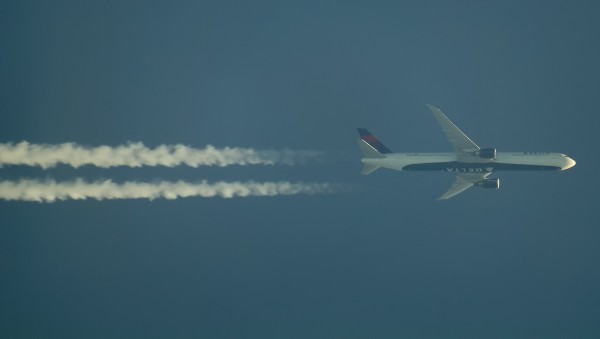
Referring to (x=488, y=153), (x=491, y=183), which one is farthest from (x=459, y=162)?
(x=491, y=183)

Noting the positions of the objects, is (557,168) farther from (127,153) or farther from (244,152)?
(127,153)

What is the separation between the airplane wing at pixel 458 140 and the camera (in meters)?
64.1

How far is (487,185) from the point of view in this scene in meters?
66.8

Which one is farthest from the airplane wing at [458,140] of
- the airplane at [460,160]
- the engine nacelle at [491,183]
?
the engine nacelle at [491,183]

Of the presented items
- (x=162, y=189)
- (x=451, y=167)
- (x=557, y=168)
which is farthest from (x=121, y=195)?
(x=557, y=168)

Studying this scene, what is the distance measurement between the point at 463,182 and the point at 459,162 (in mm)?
4219

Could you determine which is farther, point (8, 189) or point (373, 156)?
point (373, 156)

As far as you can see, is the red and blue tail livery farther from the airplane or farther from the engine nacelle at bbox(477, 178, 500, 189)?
the engine nacelle at bbox(477, 178, 500, 189)

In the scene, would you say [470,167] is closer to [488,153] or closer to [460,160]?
[460,160]

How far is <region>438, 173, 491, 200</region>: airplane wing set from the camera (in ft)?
222

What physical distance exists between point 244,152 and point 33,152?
620 inches

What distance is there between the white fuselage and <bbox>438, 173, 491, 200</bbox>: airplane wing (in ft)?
7.63

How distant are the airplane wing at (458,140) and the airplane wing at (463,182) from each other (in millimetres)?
3412

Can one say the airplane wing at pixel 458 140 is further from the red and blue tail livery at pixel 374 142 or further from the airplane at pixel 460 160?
the red and blue tail livery at pixel 374 142
